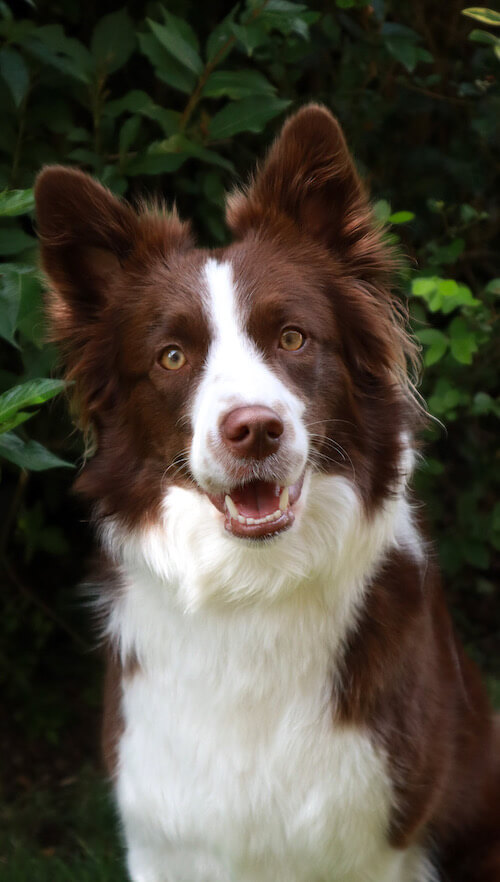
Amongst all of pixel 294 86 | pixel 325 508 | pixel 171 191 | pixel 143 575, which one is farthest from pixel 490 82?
pixel 143 575

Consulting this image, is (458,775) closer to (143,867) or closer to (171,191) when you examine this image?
(143,867)

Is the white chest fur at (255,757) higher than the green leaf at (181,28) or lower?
lower

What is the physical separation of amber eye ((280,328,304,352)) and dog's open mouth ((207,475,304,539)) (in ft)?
1.16

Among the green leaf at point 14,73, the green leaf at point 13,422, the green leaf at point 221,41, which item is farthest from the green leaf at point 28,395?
the green leaf at point 221,41

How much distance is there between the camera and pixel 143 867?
10.3 ft

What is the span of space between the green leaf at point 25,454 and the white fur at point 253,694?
34 cm

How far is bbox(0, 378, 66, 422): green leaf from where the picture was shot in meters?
2.44

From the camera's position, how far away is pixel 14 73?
335 cm

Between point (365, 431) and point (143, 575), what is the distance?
706 millimetres

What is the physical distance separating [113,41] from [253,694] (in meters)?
2.14

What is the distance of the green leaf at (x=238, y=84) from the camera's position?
3.46 m

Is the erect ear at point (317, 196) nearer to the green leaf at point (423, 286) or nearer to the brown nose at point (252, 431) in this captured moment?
the green leaf at point (423, 286)

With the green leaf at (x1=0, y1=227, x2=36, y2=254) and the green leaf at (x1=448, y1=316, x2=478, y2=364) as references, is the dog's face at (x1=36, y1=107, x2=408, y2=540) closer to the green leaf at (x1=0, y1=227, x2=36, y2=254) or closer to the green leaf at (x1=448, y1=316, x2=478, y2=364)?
the green leaf at (x1=0, y1=227, x2=36, y2=254)

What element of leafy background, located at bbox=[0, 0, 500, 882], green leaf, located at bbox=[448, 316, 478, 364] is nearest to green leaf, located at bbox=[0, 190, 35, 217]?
leafy background, located at bbox=[0, 0, 500, 882]
